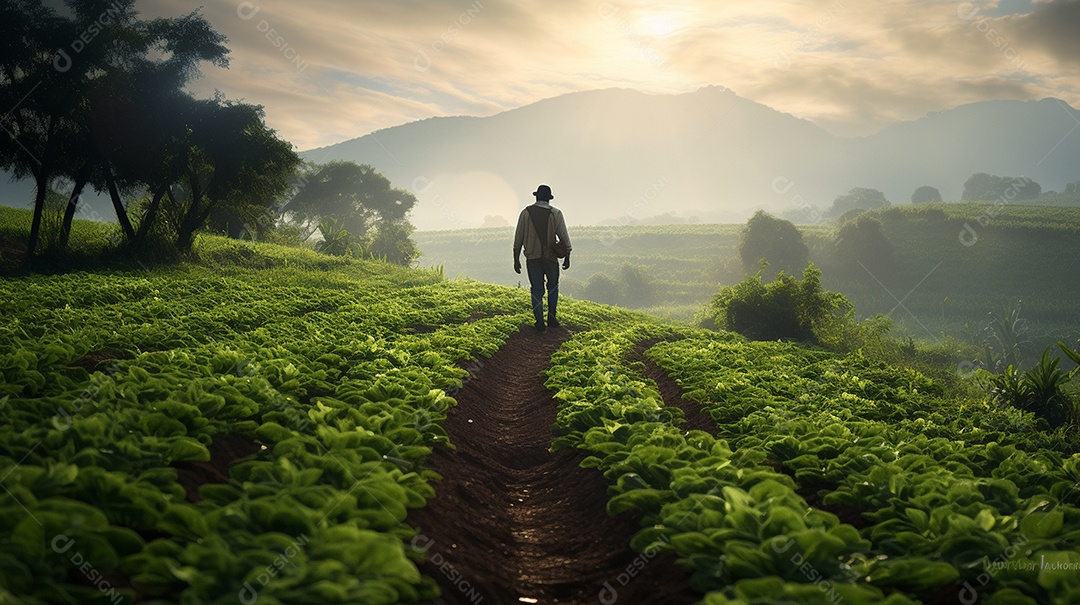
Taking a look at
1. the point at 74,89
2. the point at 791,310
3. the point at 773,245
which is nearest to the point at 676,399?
the point at 791,310

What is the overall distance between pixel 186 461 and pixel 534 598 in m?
2.90

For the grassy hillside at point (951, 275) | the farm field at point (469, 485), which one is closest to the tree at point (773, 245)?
the grassy hillside at point (951, 275)

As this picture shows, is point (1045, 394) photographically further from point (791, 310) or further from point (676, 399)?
point (791, 310)

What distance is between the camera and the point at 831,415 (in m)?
7.84

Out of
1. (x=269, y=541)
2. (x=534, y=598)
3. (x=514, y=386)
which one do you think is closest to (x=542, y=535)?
(x=534, y=598)

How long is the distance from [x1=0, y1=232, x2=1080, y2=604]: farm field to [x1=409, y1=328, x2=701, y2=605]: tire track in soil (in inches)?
1.1

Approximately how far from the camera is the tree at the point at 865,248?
105438 mm

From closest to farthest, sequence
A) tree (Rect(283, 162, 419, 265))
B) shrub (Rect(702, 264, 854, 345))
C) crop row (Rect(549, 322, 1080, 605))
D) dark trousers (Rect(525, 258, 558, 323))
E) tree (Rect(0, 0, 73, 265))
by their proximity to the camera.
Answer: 1. crop row (Rect(549, 322, 1080, 605))
2. dark trousers (Rect(525, 258, 558, 323))
3. tree (Rect(0, 0, 73, 265))
4. shrub (Rect(702, 264, 854, 345))
5. tree (Rect(283, 162, 419, 265))

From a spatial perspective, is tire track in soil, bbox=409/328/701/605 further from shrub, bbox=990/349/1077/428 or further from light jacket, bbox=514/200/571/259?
shrub, bbox=990/349/1077/428

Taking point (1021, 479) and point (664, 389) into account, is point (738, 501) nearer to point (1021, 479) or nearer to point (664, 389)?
point (1021, 479)

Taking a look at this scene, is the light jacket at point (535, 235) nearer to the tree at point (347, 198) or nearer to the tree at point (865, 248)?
the tree at point (347, 198)

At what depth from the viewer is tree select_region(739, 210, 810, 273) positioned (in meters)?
97.7

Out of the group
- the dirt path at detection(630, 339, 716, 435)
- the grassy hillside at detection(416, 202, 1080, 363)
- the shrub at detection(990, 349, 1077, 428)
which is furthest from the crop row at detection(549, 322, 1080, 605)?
the grassy hillside at detection(416, 202, 1080, 363)

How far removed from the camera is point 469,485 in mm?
6012
